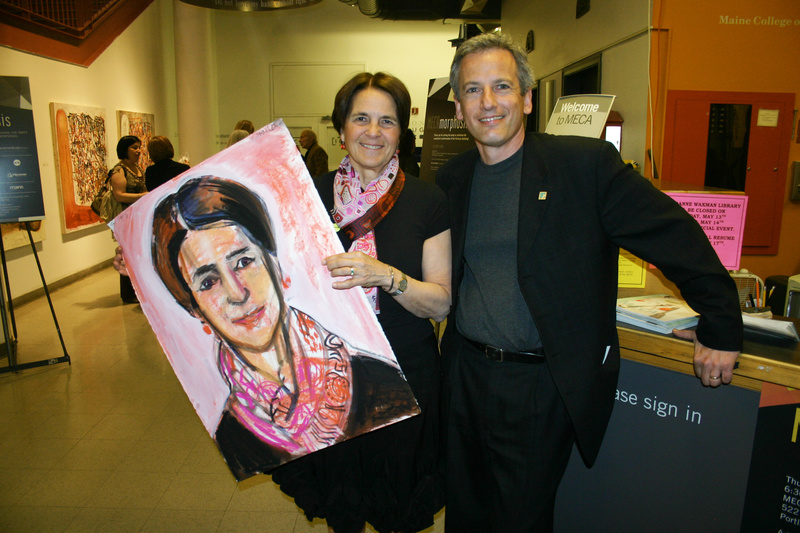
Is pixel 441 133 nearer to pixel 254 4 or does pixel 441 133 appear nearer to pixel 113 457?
pixel 254 4

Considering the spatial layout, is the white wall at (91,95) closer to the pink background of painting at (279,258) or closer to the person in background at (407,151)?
the person in background at (407,151)

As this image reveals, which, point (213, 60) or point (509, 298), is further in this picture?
point (213, 60)

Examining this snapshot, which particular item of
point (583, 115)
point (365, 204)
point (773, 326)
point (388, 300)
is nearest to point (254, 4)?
point (583, 115)

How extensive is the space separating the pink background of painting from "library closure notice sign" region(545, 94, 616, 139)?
5.80 ft

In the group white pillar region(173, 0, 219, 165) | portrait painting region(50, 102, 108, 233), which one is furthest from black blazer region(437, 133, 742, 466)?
white pillar region(173, 0, 219, 165)

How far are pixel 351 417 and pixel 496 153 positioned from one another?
874mm

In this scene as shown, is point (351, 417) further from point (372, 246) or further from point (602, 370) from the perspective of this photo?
point (602, 370)

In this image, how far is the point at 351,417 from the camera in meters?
1.34

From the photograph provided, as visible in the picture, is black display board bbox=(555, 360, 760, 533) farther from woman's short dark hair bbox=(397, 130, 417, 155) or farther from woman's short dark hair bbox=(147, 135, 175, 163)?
woman's short dark hair bbox=(147, 135, 175, 163)

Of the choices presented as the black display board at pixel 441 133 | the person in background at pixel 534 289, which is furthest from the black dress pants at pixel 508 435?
the black display board at pixel 441 133

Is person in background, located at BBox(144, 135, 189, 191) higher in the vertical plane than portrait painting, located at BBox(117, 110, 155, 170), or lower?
lower

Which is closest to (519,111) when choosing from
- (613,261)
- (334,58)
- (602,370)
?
(613,261)

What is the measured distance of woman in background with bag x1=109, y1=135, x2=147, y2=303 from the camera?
5707 millimetres

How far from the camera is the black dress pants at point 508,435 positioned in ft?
5.16
